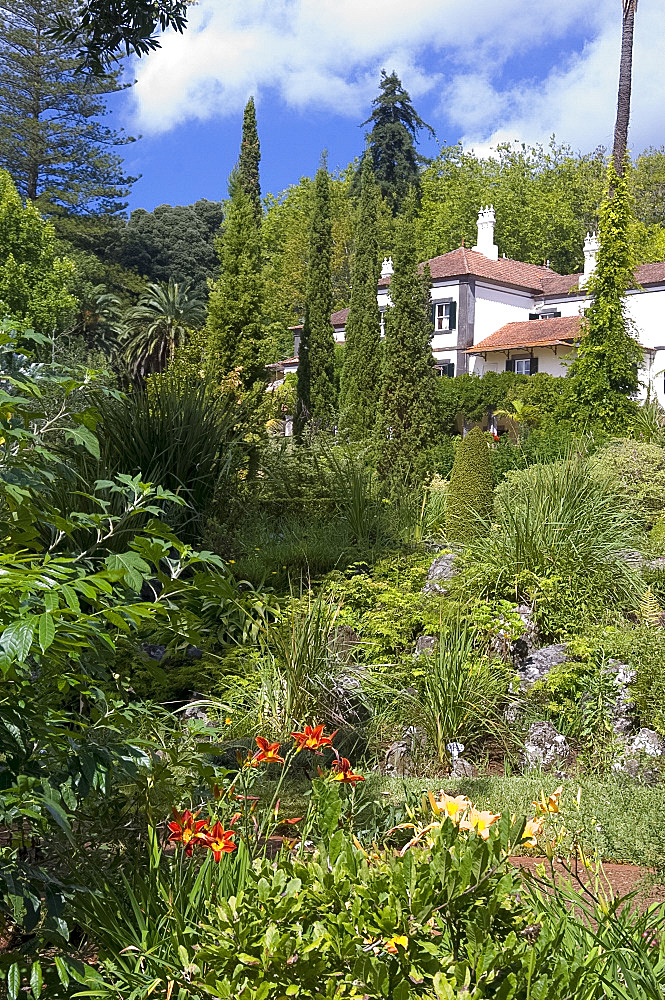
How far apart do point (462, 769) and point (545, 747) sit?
62cm

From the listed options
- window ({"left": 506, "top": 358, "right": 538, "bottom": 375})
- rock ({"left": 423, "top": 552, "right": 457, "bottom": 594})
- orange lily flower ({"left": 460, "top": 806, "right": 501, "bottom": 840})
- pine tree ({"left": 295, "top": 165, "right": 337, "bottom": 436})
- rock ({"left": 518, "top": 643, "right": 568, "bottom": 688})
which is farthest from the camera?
window ({"left": 506, "top": 358, "right": 538, "bottom": 375})

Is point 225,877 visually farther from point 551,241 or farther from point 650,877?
point 551,241

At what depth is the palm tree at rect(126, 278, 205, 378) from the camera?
34.2 meters

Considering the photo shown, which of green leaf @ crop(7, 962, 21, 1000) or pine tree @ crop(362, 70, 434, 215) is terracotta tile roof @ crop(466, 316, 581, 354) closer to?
pine tree @ crop(362, 70, 434, 215)

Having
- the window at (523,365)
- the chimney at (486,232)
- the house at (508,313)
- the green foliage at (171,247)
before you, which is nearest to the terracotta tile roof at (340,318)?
the house at (508,313)

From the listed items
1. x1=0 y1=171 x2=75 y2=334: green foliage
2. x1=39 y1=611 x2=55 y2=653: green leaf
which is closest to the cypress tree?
x1=39 y1=611 x2=55 y2=653: green leaf

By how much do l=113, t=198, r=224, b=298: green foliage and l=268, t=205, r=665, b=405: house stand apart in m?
16.2

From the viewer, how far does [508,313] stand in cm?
3453

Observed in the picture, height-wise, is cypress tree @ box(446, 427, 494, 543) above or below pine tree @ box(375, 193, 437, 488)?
below

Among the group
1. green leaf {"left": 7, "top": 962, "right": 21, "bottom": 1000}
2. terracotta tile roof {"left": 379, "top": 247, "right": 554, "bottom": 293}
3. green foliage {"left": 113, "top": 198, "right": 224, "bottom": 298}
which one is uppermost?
green foliage {"left": 113, "top": 198, "right": 224, "bottom": 298}

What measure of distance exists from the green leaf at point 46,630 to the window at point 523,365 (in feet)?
101

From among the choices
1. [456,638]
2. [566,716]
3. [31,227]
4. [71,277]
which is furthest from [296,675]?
[71,277]

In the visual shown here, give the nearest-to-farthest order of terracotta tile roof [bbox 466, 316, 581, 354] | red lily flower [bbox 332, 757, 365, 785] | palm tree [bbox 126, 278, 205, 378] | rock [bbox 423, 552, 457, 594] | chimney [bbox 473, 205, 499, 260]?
red lily flower [bbox 332, 757, 365, 785] < rock [bbox 423, 552, 457, 594] < terracotta tile roof [bbox 466, 316, 581, 354] < palm tree [bbox 126, 278, 205, 378] < chimney [bbox 473, 205, 499, 260]

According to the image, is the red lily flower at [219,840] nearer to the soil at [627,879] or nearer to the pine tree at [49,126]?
the soil at [627,879]
